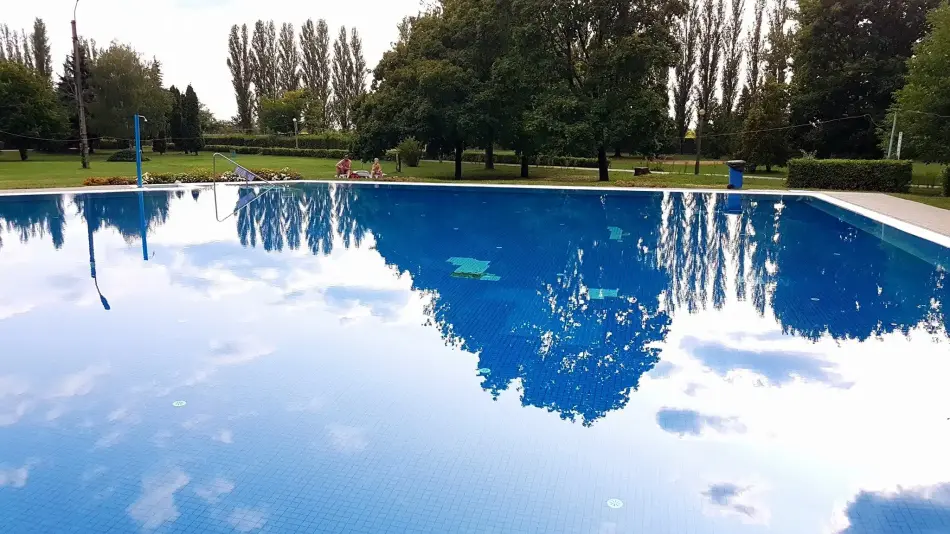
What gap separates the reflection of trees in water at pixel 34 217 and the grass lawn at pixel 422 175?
8.13 ft

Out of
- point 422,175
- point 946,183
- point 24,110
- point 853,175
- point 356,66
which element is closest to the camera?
point 946,183

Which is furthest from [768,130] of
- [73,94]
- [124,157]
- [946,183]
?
[73,94]

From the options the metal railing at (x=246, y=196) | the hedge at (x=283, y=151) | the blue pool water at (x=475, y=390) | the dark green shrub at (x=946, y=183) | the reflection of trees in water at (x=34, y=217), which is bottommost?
the blue pool water at (x=475, y=390)

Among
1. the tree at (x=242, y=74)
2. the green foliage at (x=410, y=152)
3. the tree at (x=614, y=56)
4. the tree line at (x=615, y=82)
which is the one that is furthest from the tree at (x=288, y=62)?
the tree at (x=614, y=56)

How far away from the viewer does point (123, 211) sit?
1428 centimetres

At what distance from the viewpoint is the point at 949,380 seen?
15.9ft

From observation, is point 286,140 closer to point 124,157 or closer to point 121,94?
point 121,94

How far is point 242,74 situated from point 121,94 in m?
14.7

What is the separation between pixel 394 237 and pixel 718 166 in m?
21.3

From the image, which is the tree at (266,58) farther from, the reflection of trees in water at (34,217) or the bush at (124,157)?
the reflection of trees in water at (34,217)

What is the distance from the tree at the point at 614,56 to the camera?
1823cm

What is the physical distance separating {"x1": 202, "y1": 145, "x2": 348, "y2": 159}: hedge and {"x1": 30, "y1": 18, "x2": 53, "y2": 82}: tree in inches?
633

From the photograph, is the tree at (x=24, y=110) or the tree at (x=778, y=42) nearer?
the tree at (x=24, y=110)

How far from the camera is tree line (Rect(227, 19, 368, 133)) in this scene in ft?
153
